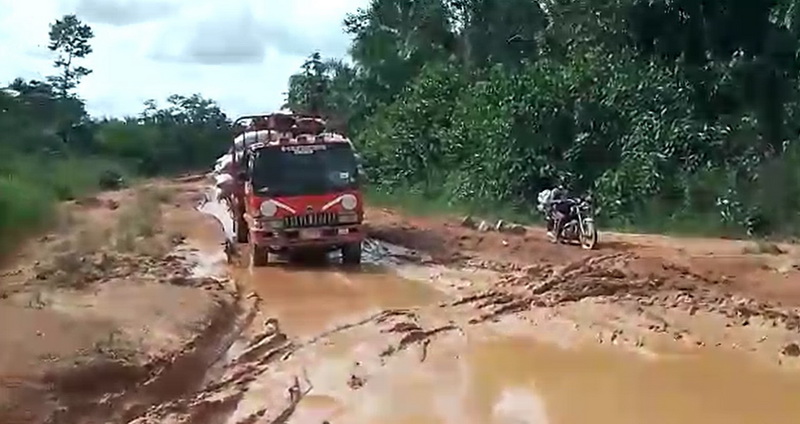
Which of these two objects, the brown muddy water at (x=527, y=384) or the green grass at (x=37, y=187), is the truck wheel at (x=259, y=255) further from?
the brown muddy water at (x=527, y=384)

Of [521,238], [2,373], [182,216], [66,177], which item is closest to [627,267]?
[521,238]

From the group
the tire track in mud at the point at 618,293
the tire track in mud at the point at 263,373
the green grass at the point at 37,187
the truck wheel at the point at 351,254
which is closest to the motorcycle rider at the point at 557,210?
the tire track in mud at the point at 618,293

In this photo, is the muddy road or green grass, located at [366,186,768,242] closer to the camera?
the muddy road

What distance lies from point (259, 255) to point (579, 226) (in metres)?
5.27

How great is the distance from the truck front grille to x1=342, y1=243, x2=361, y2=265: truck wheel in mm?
716

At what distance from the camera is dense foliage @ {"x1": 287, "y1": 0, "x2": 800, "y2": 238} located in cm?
2156

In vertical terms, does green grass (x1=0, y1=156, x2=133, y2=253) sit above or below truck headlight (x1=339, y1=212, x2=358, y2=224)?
below

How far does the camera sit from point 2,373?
801 cm

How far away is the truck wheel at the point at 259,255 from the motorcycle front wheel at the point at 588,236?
202 inches

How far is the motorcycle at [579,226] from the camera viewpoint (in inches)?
713

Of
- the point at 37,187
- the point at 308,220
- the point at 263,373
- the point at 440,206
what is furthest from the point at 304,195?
the point at 37,187

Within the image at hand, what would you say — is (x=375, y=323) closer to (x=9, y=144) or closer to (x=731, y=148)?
(x=731, y=148)

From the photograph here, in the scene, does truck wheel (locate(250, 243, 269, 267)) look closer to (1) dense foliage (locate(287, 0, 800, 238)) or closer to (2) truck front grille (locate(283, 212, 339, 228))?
(2) truck front grille (locate(283, 212, 339, 228))

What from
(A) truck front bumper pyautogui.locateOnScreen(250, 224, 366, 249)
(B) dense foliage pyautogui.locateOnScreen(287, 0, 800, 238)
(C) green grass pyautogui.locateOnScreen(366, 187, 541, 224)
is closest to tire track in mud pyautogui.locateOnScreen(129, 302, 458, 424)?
(A) truck front bumper pyautogui.locateOnScreen(250, 224, 366, 249)
